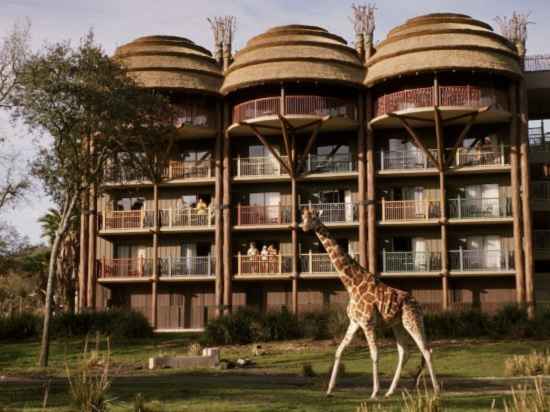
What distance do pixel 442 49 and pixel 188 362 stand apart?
2297 cm

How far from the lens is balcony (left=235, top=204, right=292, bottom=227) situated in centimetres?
4594

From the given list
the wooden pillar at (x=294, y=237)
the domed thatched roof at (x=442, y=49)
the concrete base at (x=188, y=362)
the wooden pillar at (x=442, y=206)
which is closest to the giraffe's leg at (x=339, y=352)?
the concrete base at (x=188, y=362)

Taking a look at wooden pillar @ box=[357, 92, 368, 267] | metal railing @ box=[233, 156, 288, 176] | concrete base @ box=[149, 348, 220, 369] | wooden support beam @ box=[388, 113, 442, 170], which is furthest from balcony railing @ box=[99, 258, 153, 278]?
concrete base @ box=[149, 348, 220, 369]

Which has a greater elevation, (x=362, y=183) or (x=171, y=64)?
(x=171, y=64)

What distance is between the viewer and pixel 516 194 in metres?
43.4

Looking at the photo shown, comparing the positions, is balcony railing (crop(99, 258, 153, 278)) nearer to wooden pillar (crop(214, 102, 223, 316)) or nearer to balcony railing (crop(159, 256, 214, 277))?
balcony railing (crop(159, 256, 214, 277))

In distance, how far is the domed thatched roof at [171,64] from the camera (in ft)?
143

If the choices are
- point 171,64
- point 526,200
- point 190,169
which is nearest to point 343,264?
point 526,200

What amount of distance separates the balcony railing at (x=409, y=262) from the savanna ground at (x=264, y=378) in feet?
35.4

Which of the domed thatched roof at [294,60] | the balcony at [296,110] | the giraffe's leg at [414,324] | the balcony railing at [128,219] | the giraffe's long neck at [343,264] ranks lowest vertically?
the giraffe's leg at [414,324]

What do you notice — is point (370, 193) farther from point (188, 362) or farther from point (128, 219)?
point (188, 362)

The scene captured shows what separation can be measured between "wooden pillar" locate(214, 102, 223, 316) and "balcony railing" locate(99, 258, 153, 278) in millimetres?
4051

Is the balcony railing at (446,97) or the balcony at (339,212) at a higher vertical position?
the balcony railing at (446,97)

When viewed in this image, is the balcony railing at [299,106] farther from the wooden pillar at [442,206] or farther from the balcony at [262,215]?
the balcony at [262,215]
